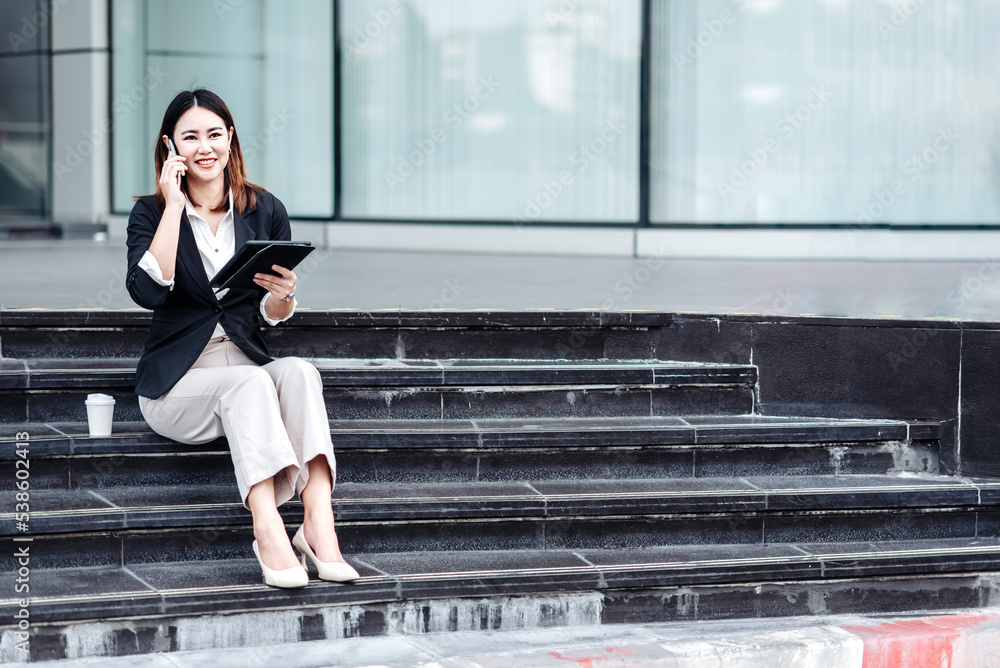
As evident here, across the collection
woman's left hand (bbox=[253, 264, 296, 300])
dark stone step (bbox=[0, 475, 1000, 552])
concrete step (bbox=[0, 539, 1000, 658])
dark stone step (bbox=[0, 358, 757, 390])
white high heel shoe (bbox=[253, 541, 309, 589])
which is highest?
woman's left hand (bbox=[253, 264, 296, 300])

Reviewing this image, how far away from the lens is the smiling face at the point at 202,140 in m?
3.72

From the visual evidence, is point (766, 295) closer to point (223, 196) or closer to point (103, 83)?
point (223, 196)

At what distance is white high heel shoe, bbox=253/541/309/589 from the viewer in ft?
11.0

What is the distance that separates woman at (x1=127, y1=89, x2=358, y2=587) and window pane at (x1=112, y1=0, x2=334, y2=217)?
20.0ft

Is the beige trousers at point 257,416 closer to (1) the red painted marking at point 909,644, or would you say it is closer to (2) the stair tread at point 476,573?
(2) the stair tread at point 476,573

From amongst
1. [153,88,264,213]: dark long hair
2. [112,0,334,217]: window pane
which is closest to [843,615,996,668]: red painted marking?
[153,88,264,213]: dark long hair

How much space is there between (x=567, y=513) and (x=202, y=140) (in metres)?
1.75

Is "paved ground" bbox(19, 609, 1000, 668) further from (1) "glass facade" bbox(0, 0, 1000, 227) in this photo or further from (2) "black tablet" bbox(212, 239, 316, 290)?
(1) "glass facade" bbox(0, 0, 1000, 227)

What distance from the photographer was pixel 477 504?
3.80 metres

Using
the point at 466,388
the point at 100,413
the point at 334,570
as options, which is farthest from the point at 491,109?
the point at 334,570

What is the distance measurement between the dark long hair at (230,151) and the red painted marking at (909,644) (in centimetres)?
249

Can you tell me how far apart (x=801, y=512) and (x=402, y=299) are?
220 cm

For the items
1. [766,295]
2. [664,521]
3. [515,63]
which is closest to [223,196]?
[664,521]

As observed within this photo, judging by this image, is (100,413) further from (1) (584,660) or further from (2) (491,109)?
(2) (491,109)
